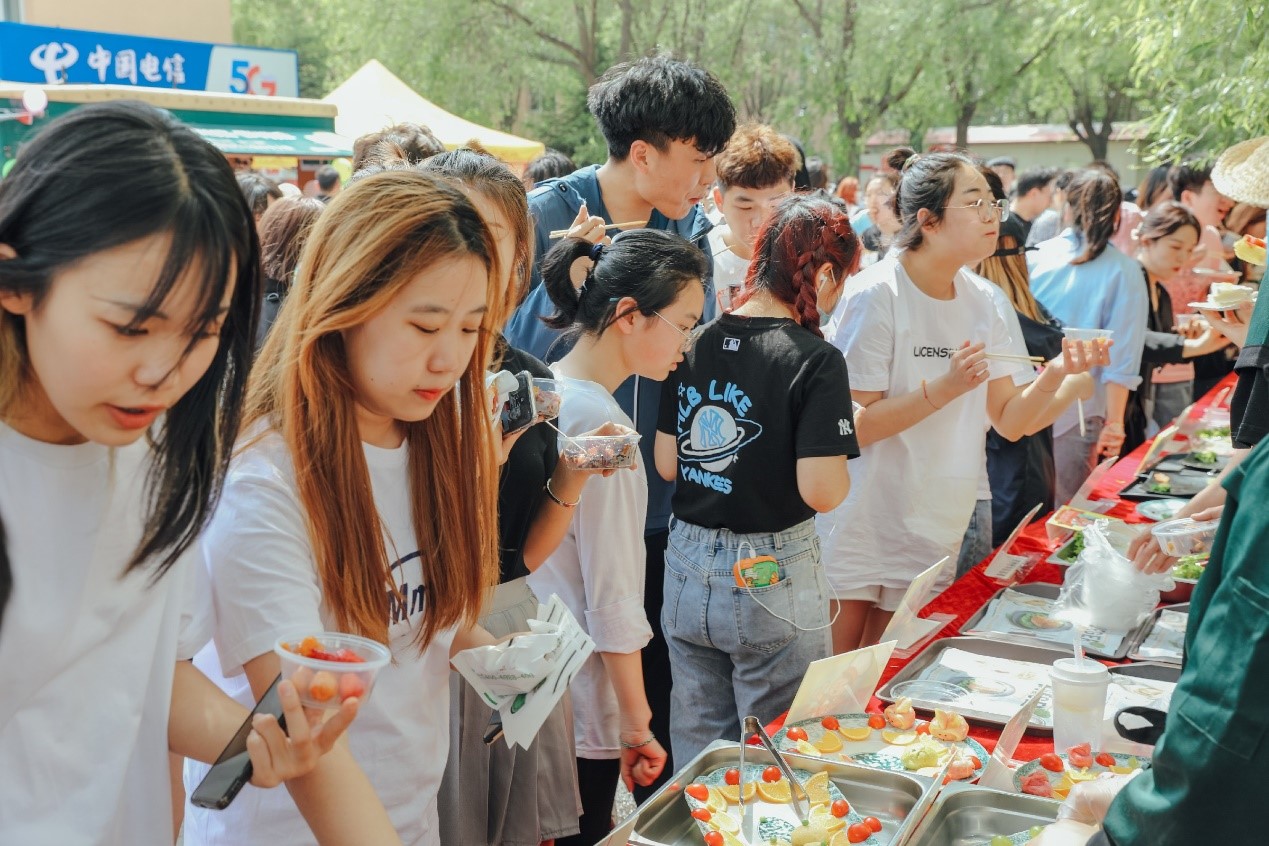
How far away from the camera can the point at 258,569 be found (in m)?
1.42

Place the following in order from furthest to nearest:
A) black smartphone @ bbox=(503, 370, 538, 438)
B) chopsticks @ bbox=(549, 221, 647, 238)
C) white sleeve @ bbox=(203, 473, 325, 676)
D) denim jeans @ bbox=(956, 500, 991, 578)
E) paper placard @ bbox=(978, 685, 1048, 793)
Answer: denim jeans @ bbox=(956, 500, 991, 578), chopsticks @ bbox=(549, 221, 647, 238), black smartphone @ bbox=(503, 370, 538, 438), paper placard @ bbox=(978, 685, 1048, 793), white sleeve @ bbox=(203, 473, 325, 676)

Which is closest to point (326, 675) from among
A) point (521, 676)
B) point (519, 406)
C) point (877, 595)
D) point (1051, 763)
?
point (521, 676)

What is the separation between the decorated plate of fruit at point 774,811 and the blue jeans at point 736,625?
62cm

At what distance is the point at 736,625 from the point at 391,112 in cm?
1067

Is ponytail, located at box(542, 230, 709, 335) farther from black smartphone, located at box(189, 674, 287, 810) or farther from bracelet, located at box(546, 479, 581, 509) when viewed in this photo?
black smartphone, located at box(189, 674, 287, 810)

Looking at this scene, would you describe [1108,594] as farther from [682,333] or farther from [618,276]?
[618,276]

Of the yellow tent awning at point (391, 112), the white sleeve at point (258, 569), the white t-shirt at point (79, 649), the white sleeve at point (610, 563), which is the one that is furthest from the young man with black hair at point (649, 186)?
the yellow tent awning at point (391, 112)

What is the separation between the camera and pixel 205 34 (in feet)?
55.0

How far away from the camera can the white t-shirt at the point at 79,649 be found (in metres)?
1.12

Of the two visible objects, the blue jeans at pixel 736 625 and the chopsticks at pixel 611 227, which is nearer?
the blue jeans at pixel 736 625

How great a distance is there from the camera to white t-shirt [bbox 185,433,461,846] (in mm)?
1414

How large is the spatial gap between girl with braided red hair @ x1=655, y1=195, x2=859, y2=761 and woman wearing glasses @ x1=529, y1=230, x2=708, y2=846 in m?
0.20

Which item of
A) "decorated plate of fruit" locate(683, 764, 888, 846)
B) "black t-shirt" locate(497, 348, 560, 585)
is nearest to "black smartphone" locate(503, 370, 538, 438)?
"black t-shirt" locate(497, 348, 560, 585)

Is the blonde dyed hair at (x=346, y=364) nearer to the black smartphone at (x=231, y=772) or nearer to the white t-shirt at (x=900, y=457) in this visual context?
the black smartphone at (x=231, y=772)
